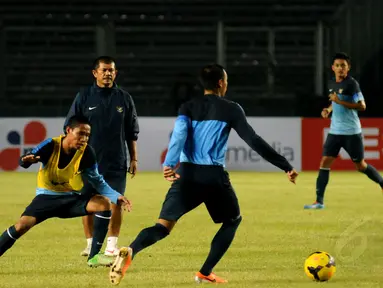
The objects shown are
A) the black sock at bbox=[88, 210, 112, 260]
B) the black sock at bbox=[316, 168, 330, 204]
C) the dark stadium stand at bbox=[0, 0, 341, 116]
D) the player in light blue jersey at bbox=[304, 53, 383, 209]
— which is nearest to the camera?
the black sock at bbox=[88, 210, 112, 260]

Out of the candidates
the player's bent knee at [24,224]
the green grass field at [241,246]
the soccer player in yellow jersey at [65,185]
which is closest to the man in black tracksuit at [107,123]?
the green grass field at [241,246]

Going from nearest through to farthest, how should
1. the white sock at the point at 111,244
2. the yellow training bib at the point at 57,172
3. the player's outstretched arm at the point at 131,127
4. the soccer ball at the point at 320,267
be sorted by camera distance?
the soccer ball at the point at 320,267 < the yellow training bib at the point at 57,172 < the white sock at the point at 111,244 < the player's outstretched arm at the point at 131,127

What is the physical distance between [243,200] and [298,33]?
38.5 ft

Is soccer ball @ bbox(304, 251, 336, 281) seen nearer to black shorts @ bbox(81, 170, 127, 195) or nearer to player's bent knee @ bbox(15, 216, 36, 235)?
black shorts @ bbox(81, 170, 127, 195)

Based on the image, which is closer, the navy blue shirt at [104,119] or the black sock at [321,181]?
the navy blue shirt at [104,119]

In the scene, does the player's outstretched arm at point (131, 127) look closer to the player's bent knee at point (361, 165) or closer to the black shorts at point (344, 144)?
the black shorts at point (344, 144)

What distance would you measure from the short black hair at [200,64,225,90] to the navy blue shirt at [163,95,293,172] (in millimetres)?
82

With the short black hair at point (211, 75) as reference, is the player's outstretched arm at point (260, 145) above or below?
below

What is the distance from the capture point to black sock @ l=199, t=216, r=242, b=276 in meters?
7.28

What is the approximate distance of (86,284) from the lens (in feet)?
24.2

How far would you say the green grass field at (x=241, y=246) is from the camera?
7.70m

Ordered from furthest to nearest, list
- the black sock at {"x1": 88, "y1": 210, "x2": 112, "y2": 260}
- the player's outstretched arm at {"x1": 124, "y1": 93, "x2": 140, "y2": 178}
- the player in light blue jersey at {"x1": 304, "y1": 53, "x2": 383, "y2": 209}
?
1. the player in light blue jersey at {"x1": 304, "y1": 53, "x2": 383, "y2": 209}
2. the player's outstretched arm at {"x1": 124, "y1": 93, "x2": 140, "y2": 178}
3. the black sock at {"x1": 88, "y1": 210, "x2": 112, "y2": 260}

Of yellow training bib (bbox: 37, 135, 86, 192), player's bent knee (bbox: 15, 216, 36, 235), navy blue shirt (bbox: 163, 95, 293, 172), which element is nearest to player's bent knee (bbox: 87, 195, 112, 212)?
yellow training bib (bbox: 37, 135, 86, 192)

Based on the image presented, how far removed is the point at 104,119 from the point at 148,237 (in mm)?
2069
